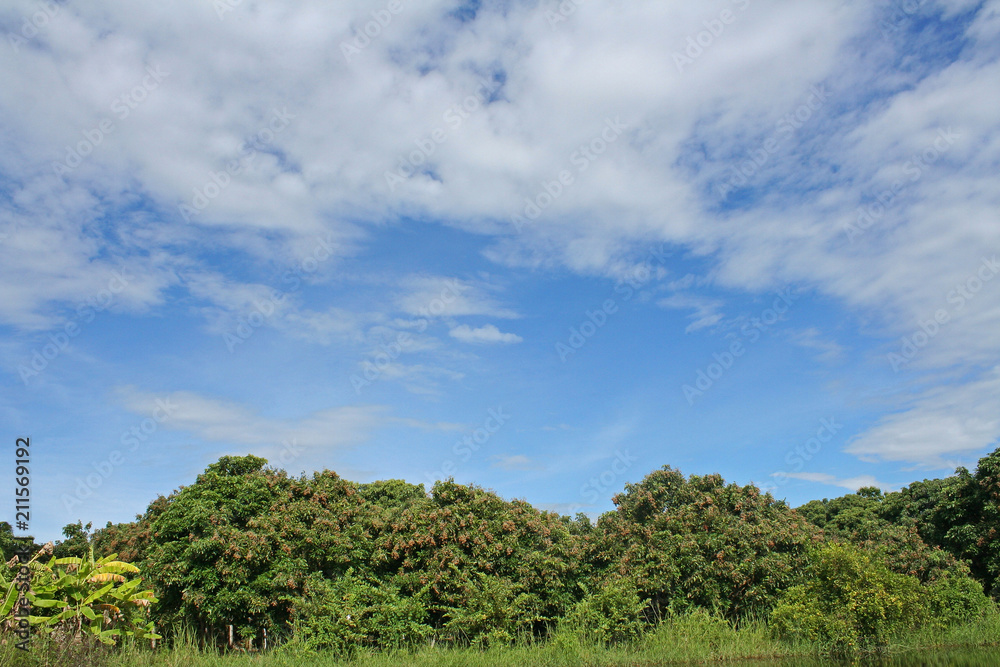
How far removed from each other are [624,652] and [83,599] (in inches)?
435

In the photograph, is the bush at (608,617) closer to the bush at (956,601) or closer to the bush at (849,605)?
the bush at (849,605)

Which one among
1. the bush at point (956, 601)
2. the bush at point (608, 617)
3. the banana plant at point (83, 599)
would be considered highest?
the banana plant at point (83, 599)

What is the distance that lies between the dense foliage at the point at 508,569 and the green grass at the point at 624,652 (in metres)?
0.43

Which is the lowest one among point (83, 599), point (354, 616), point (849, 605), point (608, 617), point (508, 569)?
point (608, 617)

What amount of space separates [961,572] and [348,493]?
19.8 metres

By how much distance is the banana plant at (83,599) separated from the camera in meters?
8.88

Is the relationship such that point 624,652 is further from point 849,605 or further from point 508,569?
point 849,605

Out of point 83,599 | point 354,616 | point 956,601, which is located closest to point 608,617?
point 354,616

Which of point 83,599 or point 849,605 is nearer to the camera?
point 83,599

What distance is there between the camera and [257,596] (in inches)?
686

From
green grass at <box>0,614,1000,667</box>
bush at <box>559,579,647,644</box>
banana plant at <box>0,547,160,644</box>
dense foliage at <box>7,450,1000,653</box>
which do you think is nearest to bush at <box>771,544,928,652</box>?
dense foliage at <box>7,450,1000,653</box>

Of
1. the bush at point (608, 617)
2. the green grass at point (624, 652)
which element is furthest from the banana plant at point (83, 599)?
the bush at point (608, 617)

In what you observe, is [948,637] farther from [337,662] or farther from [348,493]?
[348,493]

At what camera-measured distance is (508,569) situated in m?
18.1
